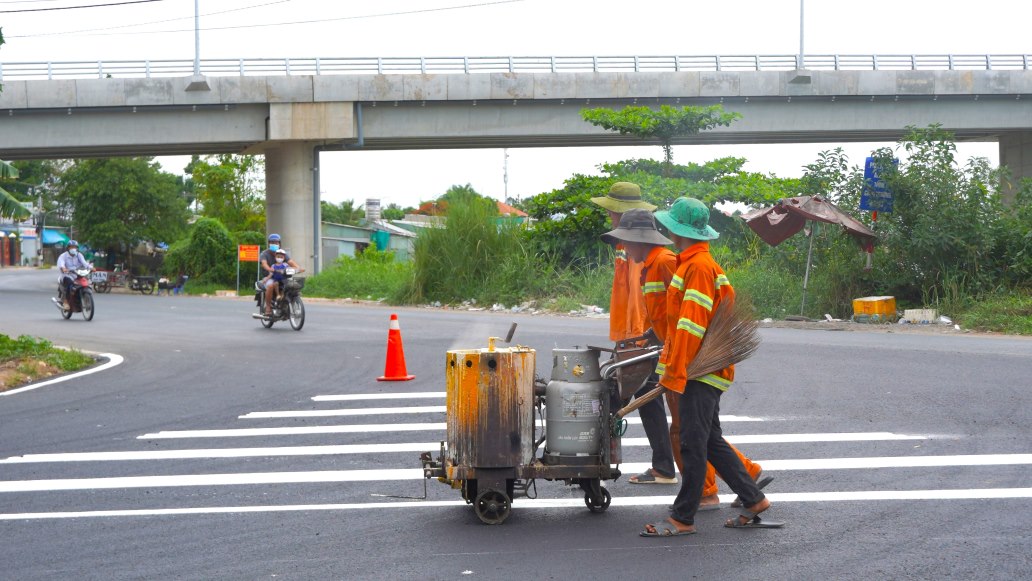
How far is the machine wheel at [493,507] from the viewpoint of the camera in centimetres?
612

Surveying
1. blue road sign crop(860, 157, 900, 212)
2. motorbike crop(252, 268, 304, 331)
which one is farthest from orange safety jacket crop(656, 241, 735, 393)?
blue road sign crop(860, 157, 900, 212)

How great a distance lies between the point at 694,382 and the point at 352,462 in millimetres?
3268

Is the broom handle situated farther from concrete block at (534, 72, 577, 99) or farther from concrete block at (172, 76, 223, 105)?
concrete block at (172, 76, 223, 105)

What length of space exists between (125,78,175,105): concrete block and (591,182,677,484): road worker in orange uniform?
117ft

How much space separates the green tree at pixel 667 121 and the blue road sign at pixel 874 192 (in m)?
10.5

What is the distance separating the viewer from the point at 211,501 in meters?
6.89

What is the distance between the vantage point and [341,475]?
7676 mm

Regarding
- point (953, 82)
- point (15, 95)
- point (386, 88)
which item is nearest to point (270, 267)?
point (386, 88)

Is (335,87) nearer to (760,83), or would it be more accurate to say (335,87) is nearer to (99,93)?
(99,93)

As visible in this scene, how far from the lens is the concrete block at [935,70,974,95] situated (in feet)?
140

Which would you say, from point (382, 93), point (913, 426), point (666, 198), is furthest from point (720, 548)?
point (382, 93)

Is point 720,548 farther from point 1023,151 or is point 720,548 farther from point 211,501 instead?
point 1023,151

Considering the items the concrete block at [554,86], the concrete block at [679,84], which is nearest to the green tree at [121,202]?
the concrete block at [554,86]

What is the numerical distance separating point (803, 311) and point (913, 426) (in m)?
13.1
